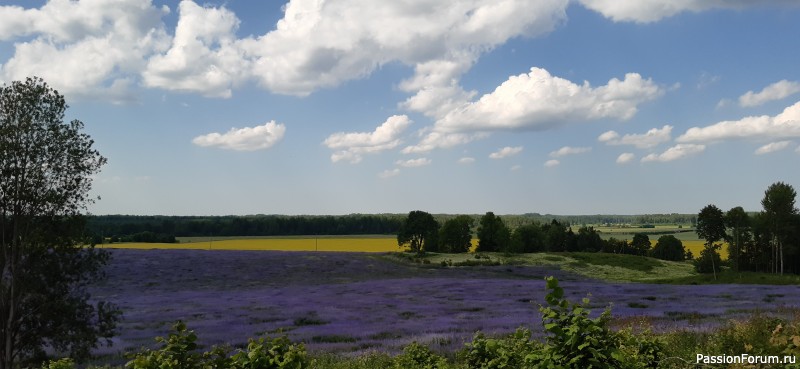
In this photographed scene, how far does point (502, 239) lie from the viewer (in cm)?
8650

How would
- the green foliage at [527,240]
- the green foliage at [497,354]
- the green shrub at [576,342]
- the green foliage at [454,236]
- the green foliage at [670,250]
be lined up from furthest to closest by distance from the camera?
the green foliage at [670,250] < the green foliage at [454,236] < the green foliage at [527,240] < the green foliage at [497,354] < the green shrub at [576,342]

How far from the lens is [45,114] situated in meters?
14.5

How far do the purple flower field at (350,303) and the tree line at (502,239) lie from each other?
26.8 meters

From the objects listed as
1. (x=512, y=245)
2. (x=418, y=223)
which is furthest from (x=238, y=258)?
(x=512, y=245)

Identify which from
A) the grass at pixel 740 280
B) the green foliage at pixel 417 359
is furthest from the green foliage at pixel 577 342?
the grass at pixel 740 280

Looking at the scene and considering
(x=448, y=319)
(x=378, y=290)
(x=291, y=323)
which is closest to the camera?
(x=448, y=319)

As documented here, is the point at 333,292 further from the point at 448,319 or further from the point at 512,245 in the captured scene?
the point at 512,245

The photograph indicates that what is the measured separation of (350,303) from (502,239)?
6302 centimetres

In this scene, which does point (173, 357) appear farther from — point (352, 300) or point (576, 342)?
point (352, 300)

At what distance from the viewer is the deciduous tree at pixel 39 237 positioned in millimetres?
14016

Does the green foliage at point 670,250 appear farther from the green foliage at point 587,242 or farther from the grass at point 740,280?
the grass at point 740,280

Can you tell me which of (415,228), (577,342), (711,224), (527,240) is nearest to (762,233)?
(711,224)

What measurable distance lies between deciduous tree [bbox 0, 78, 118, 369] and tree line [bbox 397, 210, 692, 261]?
64139mm

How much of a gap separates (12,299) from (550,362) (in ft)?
47.7
